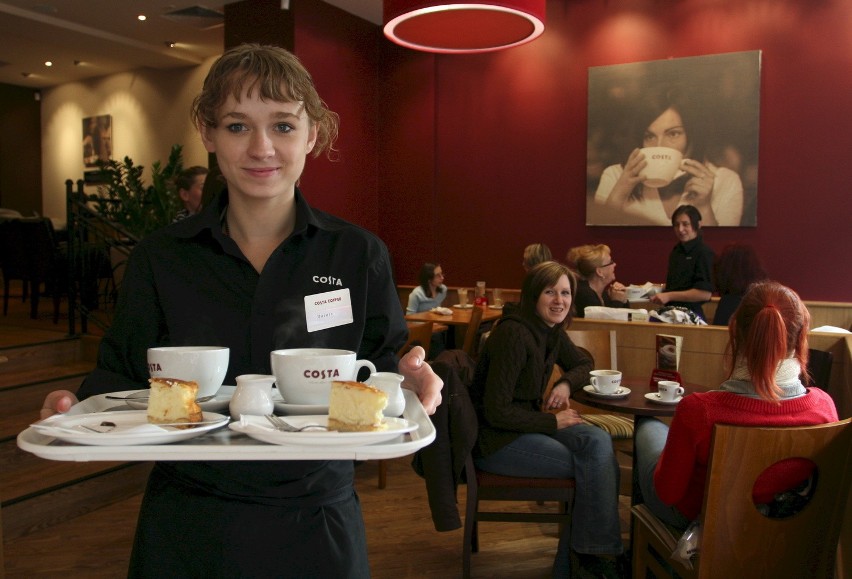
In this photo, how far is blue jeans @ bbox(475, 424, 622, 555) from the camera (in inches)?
109

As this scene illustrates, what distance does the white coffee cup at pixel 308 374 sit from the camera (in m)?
1.04

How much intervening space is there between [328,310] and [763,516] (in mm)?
1452

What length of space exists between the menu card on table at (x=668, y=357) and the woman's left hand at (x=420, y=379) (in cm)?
231

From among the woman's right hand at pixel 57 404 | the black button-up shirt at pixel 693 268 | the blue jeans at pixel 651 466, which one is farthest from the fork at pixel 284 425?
the black button-up shirt at pixel 693 268

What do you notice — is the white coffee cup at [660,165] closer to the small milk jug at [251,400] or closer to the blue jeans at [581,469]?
the blue jeans at [581,469]

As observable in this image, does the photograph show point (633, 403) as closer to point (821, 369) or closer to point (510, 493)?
point (510, 493)

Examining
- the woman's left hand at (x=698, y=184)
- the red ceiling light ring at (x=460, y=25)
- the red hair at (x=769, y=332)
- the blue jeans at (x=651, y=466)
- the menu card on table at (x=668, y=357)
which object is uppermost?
the red ceiling light ring at (x=460, y=25)

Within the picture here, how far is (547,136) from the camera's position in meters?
7.12

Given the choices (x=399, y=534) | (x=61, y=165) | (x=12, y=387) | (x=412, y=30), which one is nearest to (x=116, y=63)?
(x=61, y=165)

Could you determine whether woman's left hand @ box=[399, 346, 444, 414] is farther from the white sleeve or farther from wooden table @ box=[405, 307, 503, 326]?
the white sleeve

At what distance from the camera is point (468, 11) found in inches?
153

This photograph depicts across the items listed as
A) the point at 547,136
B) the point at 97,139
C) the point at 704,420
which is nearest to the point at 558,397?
the point at 704,420

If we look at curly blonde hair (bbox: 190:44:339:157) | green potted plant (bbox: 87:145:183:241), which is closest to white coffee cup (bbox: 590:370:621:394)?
curly blonde hair (bbox: 190:44:339:157)

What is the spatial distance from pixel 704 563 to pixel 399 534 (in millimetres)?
1818
